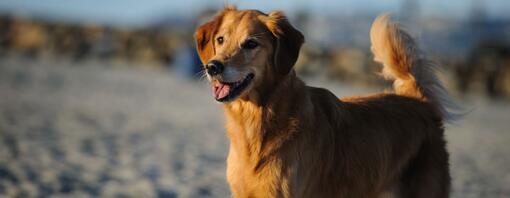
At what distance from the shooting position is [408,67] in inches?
199

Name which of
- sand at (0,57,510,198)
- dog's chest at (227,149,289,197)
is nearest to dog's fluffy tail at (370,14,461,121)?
sand at (0,57,510,198)

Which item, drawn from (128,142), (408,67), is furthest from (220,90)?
(128,142)

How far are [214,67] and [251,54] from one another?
353mm

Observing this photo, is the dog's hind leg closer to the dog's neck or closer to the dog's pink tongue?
the dog's neck

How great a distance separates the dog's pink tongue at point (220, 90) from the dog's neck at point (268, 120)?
0.17m

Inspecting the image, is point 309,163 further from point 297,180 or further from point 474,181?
point 474,181

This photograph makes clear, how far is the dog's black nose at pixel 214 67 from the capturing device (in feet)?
12.2

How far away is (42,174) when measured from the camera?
269 inches

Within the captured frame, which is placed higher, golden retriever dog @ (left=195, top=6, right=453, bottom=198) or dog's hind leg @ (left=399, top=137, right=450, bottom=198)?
golden retriever dog @ (left=195, top=6, right=453, bottom=198)

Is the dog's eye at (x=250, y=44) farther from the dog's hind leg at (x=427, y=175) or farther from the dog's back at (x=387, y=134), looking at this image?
the dog's hind leg at (x=427, y=175)

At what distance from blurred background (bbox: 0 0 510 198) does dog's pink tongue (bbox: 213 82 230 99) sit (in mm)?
952

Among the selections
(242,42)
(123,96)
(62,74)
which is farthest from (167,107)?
(242,42)

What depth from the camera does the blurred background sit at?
275 inches

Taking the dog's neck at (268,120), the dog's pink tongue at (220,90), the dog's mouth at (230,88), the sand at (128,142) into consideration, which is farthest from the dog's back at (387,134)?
the sand at (128,142)
